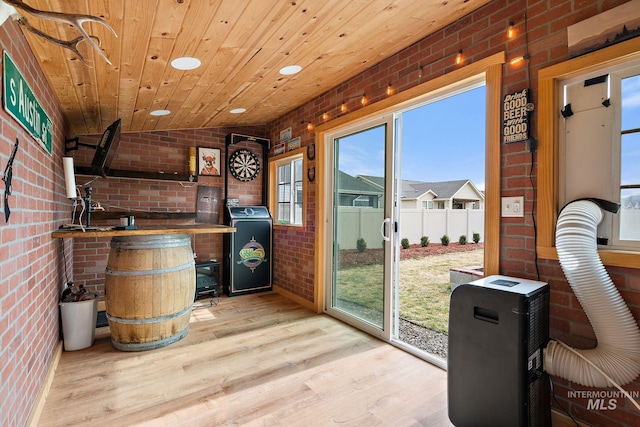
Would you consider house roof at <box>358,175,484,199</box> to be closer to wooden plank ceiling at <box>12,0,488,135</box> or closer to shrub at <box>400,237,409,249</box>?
shrub at <box>400,237,409,249</box>

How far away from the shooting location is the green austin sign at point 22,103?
53.4 inches

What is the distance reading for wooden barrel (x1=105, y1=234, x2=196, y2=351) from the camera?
97.8 inches

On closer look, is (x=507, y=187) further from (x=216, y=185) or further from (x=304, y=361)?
(x=216, y=185)

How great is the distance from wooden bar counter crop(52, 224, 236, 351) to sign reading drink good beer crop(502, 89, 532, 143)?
91.1 inches

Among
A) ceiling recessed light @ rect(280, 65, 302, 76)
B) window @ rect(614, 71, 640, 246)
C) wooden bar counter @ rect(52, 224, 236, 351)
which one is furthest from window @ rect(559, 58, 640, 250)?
wooden bar counter @ rect(52, 224, 236, 351)

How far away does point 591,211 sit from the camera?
5.01 ft

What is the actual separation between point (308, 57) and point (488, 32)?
125 cm

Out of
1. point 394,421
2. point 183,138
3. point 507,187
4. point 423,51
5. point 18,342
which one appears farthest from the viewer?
point 183,138

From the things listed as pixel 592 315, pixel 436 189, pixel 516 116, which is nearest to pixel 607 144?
pixel 516 116

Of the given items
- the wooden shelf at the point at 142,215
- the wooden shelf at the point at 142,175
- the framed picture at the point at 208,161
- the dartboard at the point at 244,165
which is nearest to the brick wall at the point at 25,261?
the wooden shelf at the point at 142,175

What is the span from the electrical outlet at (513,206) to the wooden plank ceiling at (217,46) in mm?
1246

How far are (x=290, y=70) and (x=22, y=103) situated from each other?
1806 millimetres

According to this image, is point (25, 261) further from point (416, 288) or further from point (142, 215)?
point (416, 288)

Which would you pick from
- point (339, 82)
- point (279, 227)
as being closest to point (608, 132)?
point (339, 82)
